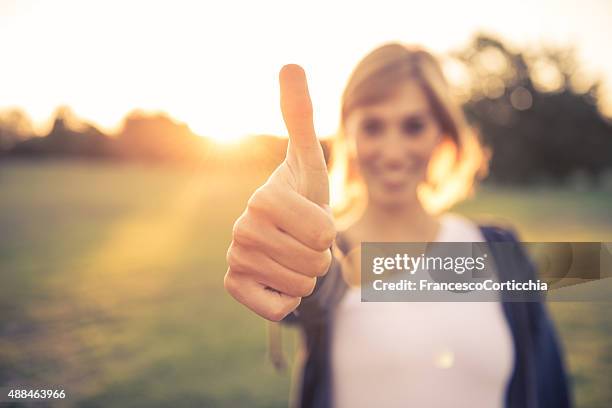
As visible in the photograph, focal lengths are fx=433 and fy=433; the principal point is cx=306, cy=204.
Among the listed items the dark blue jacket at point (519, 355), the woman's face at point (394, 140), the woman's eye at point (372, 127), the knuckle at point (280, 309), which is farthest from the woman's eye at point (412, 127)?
the knuckle at point (280, 309)

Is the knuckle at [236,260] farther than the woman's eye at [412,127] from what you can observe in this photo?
No

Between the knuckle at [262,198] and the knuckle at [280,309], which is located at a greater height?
the knuckle at [262,198]

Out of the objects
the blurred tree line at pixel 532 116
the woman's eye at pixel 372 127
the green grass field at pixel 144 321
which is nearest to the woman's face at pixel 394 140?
the woman's eye at pixel 372 127

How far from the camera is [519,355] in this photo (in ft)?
5.53

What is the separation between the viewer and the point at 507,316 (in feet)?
5.54

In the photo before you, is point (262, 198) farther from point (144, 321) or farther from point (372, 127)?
point (144, 321)

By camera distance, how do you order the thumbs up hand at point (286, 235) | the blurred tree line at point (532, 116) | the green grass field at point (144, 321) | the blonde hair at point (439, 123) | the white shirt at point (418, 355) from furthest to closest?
the blurred tree line at point (532, 116), the green grass field at point (144, 321), the blonde hair at point (439, 123), the white shirt at point (418, 355), the thumbs up hand at point (286, 235)

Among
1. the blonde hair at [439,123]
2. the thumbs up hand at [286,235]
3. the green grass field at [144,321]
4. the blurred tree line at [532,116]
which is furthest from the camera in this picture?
the blurred tree line at [532,116]

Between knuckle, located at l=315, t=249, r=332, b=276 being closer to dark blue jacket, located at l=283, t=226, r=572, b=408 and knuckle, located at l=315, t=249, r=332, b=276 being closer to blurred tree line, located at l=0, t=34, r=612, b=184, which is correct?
dark blue jacket, located at l=283, t=226, r=572, b=408

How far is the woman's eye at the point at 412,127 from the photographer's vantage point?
1866mm

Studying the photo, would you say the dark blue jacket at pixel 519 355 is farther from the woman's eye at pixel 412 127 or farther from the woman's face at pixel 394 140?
the woman's eye at pixel 412 127

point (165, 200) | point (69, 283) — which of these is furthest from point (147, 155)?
point (69, 283)

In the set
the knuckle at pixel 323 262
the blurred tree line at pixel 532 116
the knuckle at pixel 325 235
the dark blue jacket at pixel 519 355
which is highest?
the blurred tree line at pixel 532 116

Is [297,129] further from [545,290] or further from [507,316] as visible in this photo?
[545,290]
